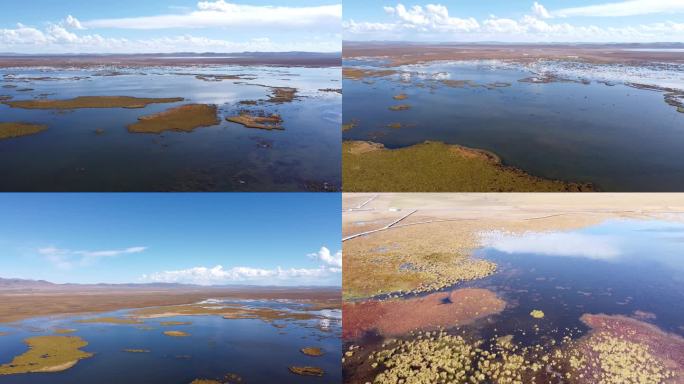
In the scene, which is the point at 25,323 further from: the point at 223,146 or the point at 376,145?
the point at 376,145

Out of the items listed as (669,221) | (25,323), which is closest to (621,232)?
(669,221)

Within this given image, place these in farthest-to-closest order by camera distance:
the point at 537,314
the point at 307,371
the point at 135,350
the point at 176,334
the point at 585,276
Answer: the point at 176,334, the point at 135,350, the point at 585,276, the point at 307,371, the point at 537,314

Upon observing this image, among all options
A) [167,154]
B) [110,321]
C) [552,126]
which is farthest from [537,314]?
[552,126]

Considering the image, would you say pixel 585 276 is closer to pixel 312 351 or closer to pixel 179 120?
pixel 312 351

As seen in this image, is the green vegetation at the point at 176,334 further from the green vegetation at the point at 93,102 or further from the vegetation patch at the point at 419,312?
the green vegetation at the point at 93,102

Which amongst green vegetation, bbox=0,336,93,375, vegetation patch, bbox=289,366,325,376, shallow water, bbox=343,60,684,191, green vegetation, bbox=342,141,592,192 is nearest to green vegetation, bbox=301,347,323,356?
vegetation patch, bbox=289,366,325,376

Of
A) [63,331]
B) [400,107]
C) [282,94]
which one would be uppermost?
[282,94]

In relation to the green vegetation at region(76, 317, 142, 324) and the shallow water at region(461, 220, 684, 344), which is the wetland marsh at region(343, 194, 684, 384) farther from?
the green vegetation at region(76, 317, 142, 324)
